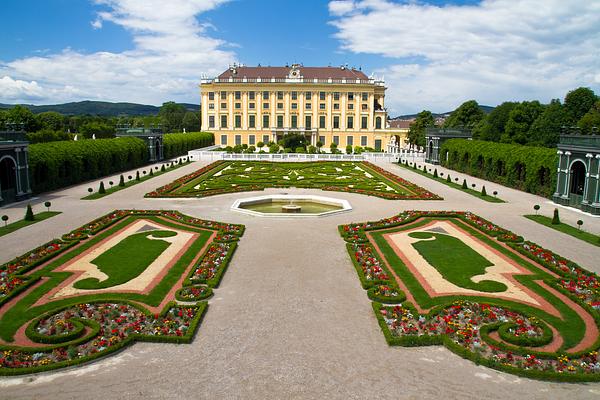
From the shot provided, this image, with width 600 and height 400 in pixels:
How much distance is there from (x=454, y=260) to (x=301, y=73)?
7798 centimetres

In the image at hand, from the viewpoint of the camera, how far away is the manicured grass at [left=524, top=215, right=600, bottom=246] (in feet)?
76.5

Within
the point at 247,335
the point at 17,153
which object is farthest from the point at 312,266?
the point at 17,153

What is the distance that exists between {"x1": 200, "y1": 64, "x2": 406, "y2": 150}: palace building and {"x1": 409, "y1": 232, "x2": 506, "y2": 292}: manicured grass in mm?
69437

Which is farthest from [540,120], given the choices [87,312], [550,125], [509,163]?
[87,312]

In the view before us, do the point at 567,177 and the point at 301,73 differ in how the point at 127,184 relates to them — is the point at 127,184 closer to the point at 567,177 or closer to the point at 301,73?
the point at 567,177

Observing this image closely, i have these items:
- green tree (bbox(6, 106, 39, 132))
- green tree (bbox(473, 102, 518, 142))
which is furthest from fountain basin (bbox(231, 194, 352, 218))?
green tree (bbox(6, 106, 39, 132))

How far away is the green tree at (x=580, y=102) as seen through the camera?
67688mm

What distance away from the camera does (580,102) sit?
6800 centimetres

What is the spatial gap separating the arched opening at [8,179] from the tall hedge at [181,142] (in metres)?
31.3

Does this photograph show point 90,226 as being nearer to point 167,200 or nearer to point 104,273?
point 104,273

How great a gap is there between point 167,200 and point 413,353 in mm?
25002

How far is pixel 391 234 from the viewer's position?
24.5m

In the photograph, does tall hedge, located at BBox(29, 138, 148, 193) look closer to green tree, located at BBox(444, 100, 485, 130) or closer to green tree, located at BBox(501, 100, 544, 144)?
green tree, located at BBox(501, 100, 544, 144)

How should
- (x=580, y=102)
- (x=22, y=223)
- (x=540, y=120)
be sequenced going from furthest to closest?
(x=580, y=102) < (x=540, y=120) < (x=22, y=223)
